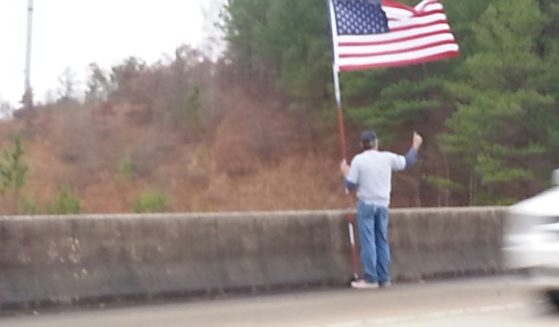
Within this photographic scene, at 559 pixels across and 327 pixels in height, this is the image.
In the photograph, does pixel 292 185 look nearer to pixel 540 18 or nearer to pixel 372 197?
pixel 540 18

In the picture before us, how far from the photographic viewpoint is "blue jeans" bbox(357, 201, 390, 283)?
14.2 m

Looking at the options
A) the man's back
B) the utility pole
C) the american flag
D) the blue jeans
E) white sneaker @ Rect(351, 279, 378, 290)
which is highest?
the utility pole

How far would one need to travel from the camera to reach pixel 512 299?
1271 cm

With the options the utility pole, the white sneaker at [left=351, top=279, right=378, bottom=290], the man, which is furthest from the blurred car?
the utility pole

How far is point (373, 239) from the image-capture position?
46.6ft

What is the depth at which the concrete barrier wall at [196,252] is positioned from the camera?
38.2ft

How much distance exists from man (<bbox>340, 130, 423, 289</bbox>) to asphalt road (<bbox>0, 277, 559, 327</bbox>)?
0.53 metres

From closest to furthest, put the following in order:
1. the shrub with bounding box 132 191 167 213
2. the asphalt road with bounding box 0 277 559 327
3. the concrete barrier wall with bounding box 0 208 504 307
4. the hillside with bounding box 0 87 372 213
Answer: the asphalt road with bounding box 0 277 559 327 → the concrete barrier wall with bounding box 0 208 504 307 → the shrub with bounding box 132 191 167 213 → the hillside with bounding box 0 87 372 213

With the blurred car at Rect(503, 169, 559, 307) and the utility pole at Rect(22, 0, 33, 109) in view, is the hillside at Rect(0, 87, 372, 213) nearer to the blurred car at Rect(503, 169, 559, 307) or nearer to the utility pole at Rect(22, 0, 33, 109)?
the utility pole at Rect(22, 0, 33, 109)

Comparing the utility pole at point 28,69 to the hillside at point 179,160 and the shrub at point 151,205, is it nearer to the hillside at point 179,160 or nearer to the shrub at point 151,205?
the hillside at point 179,160

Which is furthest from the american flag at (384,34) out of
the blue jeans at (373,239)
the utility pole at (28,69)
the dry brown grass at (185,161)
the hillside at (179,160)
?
the utility pole at (28,69)

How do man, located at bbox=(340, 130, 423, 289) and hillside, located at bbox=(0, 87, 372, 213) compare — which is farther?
hillside, located at bbox=(0, 87, 372, 213)

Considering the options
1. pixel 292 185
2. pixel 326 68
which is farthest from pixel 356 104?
pixel 292 185

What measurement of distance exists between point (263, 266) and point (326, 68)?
38825 millimetres
